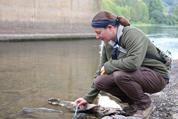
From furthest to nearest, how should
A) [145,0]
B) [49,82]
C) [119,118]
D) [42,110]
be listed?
[145,0] → [49,82] → [42,110] → [119,118]

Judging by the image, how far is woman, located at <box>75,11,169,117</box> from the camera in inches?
187

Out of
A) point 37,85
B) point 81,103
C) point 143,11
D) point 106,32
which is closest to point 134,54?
point 106,32

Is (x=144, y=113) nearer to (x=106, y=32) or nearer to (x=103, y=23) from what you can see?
(x=106, y=32)

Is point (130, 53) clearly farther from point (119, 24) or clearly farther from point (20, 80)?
point (20, 80)

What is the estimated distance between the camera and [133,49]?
471 centimetres

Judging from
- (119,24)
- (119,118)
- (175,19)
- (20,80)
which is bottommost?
(175,19)

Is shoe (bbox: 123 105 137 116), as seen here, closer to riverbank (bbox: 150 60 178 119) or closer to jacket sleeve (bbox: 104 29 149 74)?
riverbank (bbox: 150 60 178 119)

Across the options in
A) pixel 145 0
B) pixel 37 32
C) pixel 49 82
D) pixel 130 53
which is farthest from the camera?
pixel 145 0

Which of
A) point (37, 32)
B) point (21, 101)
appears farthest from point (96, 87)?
point (37, 32)

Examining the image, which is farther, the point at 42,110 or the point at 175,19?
the point at 175,19

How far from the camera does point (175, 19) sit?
360ft

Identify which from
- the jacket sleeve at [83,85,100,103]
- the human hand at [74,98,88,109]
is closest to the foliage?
the human hand at [74,98,88,109]

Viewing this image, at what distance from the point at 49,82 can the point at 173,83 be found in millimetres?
2808

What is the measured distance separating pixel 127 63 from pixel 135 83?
0.35m
